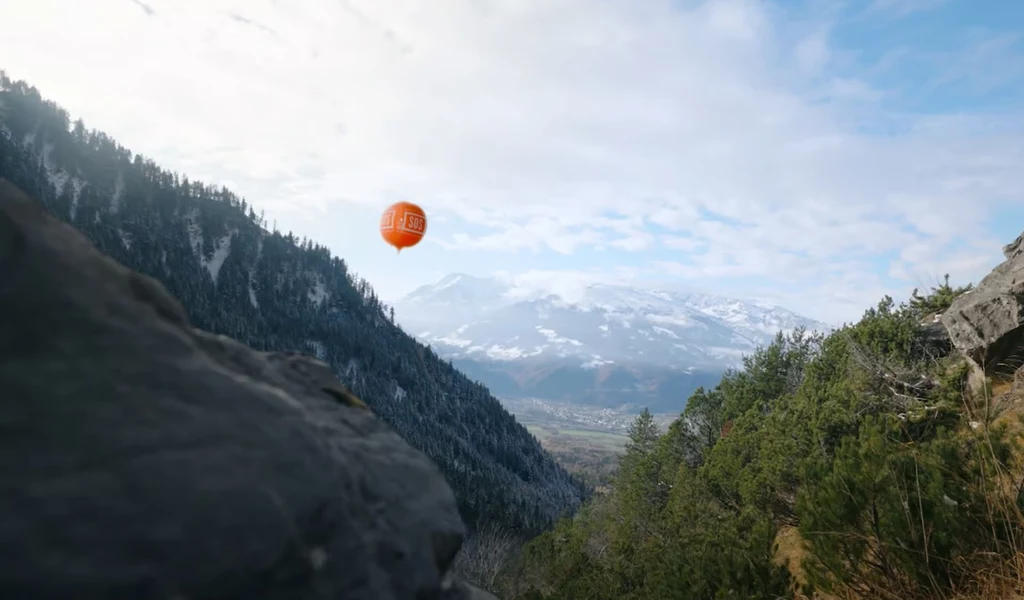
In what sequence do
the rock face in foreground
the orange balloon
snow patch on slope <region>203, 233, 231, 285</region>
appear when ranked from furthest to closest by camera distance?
snow patch on slope <region>203, 233, 231, 285</region>
the orange balloon
the rock face in foreground

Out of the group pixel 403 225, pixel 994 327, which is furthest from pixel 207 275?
pixel 994 327

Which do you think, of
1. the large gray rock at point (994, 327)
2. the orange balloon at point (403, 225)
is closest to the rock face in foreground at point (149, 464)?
the large gray rock at point (994, 327)

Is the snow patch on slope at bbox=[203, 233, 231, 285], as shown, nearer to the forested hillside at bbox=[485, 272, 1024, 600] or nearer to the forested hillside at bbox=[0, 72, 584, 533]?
the forested hillside at bbox=[0, 72, 584, 533]

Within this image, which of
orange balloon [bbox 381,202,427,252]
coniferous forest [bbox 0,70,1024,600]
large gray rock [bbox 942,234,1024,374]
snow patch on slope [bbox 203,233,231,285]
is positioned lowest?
coniferous forest [bbox 0,70,1024,600]

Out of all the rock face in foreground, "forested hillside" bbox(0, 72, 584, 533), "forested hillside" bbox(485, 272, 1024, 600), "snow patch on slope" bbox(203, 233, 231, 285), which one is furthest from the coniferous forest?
"snow patch on slope" bbox(203, 233, 231, 285)

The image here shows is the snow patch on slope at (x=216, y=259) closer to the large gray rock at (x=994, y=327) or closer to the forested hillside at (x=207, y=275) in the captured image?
the forested hillside at (x=207, y=275)

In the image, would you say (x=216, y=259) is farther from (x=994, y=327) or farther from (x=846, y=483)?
(x=846, y=483)
